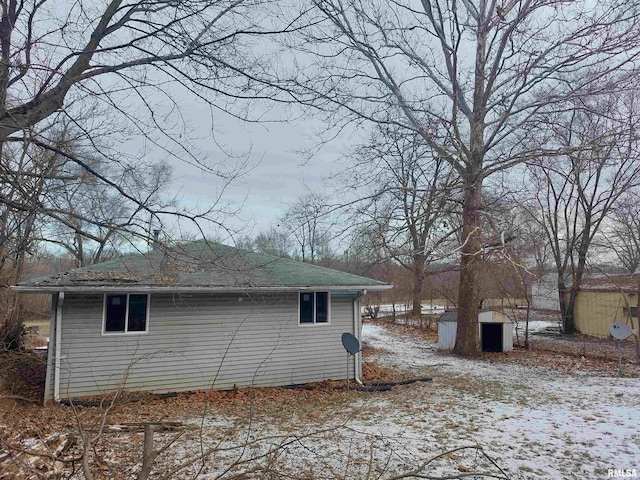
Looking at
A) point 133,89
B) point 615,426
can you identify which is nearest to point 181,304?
point 133,89

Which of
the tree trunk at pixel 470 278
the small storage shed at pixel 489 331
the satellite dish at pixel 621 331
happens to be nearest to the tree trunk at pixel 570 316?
the small storage shed at pixel 489 331

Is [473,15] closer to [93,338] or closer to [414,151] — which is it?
[414,151]

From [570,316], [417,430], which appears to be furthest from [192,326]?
[570,316]

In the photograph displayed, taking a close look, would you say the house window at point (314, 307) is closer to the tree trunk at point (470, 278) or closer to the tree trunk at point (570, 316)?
the tree trunk at point (470, 278)

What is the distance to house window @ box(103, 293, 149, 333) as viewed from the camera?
898cm

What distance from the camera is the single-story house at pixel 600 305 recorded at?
1920 cm

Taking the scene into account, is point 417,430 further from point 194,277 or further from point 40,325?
point 40,325

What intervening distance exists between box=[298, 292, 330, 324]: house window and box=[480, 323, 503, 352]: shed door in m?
7.51

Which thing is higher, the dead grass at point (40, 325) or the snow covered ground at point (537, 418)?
the snow covered ground at point (537, 418)

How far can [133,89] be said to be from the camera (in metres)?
4.76

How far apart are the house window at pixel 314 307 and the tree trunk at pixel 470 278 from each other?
5424 millimetres

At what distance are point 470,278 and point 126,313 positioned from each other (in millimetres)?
10472

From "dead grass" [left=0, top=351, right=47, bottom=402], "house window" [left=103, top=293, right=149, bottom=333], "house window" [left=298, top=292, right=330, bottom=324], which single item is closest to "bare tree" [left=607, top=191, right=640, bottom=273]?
"house window" [left=298, top=292, right=330, bottom=324]

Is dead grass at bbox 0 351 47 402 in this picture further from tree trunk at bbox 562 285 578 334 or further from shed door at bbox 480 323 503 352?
tree trunk at bbox 562 285 578 334
